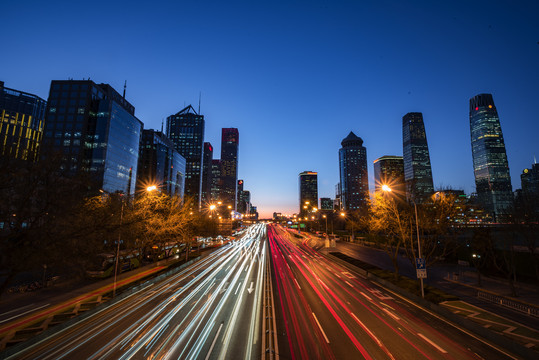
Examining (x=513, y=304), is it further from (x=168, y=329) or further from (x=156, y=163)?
(x=156, y=163)

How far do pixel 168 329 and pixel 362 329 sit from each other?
39.3 ft

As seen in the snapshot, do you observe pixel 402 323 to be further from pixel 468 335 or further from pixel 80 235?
pixel 80 235

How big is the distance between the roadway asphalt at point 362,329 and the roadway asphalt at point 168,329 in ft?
8.33

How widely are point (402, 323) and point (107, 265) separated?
3351cm

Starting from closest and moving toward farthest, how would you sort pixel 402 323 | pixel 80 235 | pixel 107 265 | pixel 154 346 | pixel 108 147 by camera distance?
pixel 80 235 → pixel 154 346 → pixel 402 323 → pixel 107 265 → pixel 108 147

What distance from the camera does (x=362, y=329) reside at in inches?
552

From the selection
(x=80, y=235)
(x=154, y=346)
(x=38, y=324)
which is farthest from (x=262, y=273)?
(x=80, y=235)

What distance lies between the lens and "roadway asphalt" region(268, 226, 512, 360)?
1149cm

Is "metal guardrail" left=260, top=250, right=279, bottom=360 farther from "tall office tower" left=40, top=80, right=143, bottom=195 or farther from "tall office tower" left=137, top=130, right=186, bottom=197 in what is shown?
"tall office tower" left=137, top=130, right=186, bottom=197

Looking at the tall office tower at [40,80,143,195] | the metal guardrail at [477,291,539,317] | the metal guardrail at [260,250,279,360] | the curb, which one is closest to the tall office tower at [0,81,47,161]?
the tall office tower at [40,80,143,195]

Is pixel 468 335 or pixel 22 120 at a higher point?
pixel 22 120

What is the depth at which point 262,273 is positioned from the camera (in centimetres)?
3002

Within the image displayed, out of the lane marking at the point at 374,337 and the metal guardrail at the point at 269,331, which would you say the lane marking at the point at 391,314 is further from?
the metal guardrail at the point at 269,331

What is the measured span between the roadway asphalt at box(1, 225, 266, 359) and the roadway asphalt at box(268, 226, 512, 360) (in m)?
2.54
